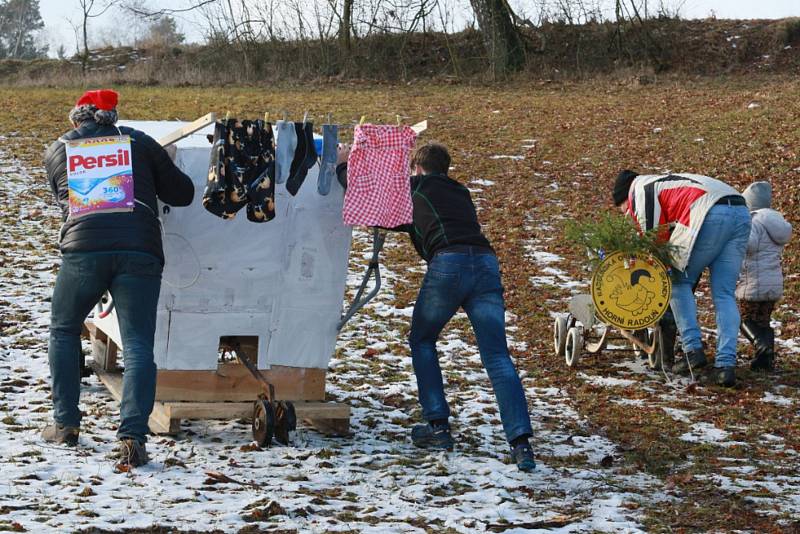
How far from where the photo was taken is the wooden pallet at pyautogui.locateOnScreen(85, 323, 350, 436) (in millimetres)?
6270

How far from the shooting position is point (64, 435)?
19.6 ft

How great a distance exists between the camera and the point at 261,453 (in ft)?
20.0

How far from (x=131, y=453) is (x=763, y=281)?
4999mm

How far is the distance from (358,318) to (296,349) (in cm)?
305

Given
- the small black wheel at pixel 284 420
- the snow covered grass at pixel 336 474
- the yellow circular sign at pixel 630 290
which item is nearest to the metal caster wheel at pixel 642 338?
the yellow circular sign at pixel 630 290

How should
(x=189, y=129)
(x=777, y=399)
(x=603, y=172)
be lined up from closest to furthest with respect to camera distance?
(x=189, y=129) < (x=777, y=399) < (x=603, y=172)

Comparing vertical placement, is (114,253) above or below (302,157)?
below

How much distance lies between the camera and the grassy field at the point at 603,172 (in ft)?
20.9

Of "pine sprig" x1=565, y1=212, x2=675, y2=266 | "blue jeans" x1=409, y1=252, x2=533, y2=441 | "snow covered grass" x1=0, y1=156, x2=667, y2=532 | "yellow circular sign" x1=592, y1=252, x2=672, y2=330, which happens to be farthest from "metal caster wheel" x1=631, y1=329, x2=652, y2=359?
"blue jeans" x1=409, y1=252, x2=533, y2=441

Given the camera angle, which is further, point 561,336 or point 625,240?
point 561,336

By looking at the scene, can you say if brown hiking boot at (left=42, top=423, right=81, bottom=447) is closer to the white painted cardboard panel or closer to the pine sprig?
the white painted cardboard panel

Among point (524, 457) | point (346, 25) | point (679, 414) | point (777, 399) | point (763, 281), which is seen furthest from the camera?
point (346, 25)

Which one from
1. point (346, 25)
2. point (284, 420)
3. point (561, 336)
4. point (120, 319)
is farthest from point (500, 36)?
point (120, 319)

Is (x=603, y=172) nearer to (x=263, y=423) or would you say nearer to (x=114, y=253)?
(x=263, y=423)
